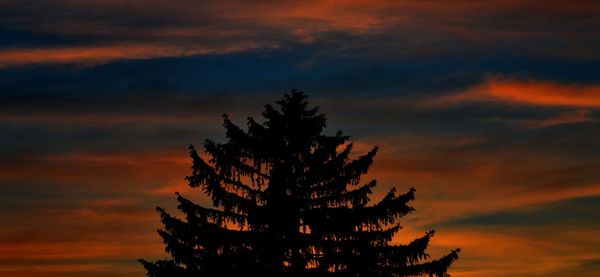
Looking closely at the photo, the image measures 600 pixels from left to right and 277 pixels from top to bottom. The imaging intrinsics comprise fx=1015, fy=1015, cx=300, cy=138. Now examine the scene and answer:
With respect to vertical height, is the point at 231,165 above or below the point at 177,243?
above

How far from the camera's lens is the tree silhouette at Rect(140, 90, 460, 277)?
3309 centimetres

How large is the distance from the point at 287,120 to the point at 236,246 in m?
4.50

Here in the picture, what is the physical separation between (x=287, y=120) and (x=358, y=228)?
4.31 m

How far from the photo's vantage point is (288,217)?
33.2 m

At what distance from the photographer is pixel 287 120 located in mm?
33812

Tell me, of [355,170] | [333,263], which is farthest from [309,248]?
[355,170]

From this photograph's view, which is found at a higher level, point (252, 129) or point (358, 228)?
point (252, 129)

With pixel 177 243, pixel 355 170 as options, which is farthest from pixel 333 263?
pixel 177 243

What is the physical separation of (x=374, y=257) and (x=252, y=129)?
5866 mm

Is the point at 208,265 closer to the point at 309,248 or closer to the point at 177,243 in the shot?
the point at 177,243

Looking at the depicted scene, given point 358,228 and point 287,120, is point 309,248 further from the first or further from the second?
point 287,120

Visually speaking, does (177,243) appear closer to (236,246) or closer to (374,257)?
(236,246)

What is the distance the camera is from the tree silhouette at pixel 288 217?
33.1 m

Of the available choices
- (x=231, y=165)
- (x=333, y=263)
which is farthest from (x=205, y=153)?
(x=333, y=263)
